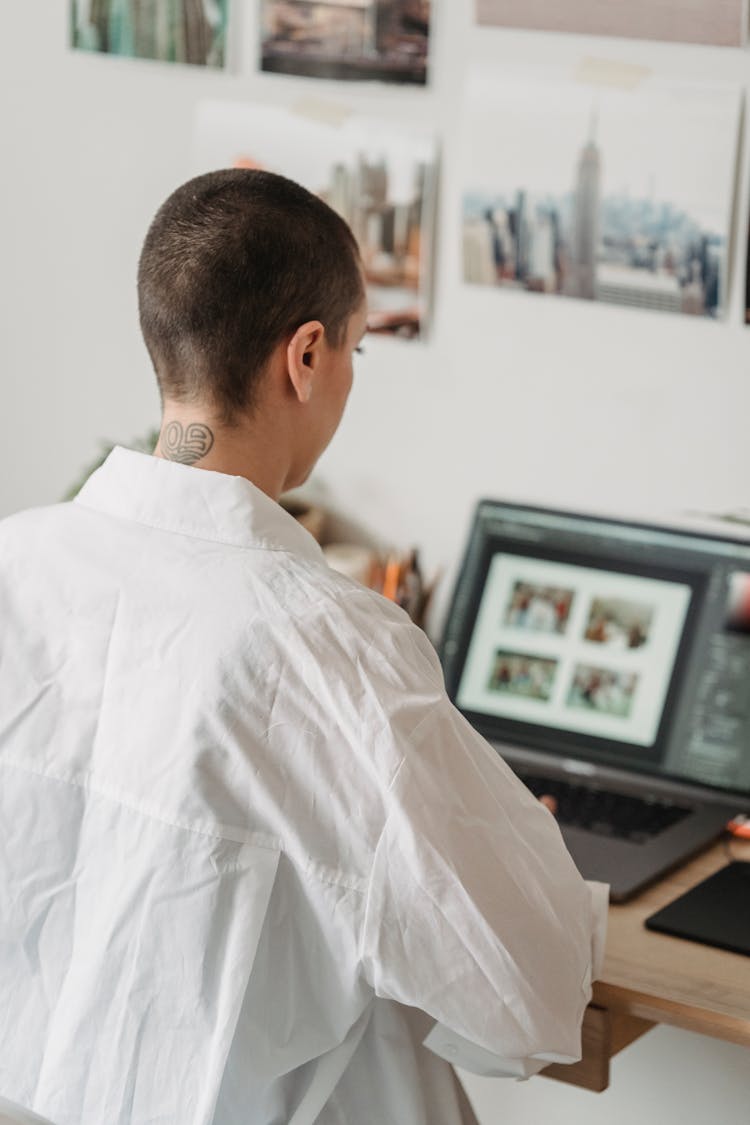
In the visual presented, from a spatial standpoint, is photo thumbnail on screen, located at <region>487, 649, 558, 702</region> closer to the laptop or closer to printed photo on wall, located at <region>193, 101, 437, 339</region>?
the laptop

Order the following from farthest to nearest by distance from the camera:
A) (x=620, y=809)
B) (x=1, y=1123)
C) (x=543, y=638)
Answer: (x=543, y=638)
(x=620, y=809)
(x=1, y=1123)

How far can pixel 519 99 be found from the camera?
1865 mm

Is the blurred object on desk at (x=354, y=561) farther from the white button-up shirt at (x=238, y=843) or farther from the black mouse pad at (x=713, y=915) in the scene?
the white button-up shirt at (x=238, y=843)

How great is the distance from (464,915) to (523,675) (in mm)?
799

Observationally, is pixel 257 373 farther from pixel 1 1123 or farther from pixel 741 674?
pixel 741 674

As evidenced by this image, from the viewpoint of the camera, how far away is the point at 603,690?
1.79 metres

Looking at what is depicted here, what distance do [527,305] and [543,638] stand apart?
0.40 meters

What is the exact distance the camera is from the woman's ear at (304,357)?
3.77 feet

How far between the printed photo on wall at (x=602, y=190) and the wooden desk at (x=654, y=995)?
2.51 feet

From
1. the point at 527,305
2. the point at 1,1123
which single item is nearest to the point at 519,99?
the point at 527,305

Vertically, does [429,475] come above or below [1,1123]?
above

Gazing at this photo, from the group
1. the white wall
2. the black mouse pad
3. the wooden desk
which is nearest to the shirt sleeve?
the wooden desk

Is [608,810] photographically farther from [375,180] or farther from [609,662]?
[375,180]

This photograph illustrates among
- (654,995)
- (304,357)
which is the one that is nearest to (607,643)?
(654,995)
